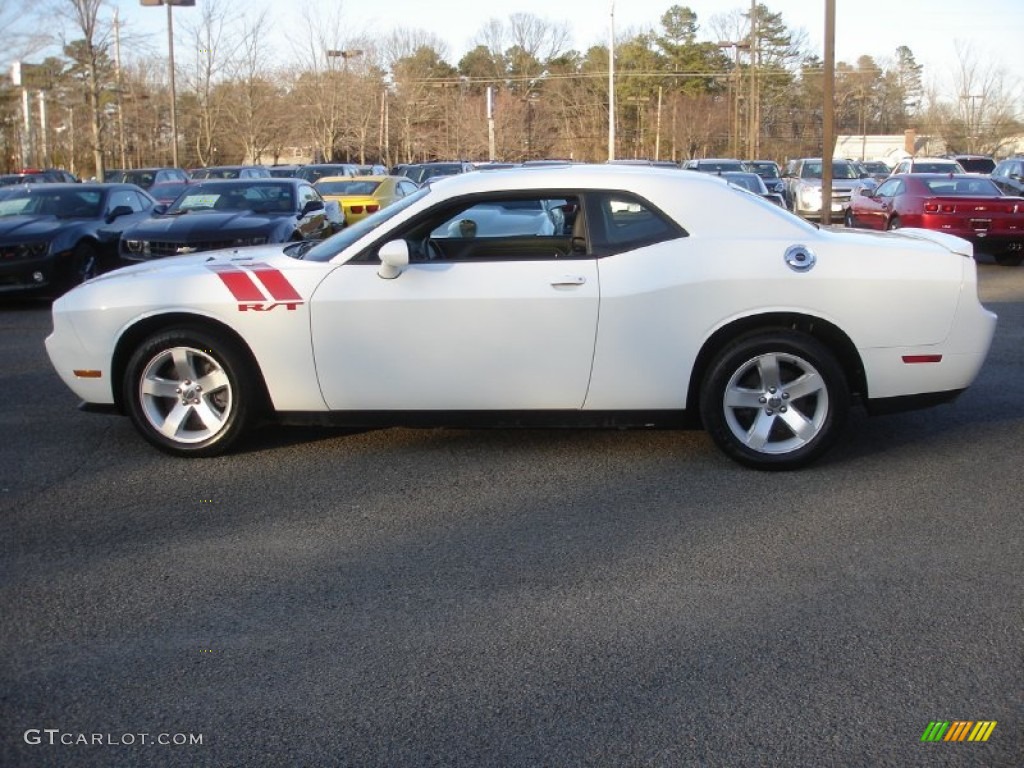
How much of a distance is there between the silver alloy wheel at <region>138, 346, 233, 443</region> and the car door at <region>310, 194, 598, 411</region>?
0.63 m

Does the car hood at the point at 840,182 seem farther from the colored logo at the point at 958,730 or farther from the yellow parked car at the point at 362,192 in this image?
the colored logo at the point at 958,730

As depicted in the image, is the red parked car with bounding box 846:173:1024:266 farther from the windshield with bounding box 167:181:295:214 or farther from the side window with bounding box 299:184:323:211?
the windshield with bounding box 167:181:295:214

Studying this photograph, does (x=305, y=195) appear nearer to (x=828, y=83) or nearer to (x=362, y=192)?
(x=362, y=192)

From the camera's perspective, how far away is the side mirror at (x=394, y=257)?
18.7ft

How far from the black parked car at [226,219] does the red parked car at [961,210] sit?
9.23 metres

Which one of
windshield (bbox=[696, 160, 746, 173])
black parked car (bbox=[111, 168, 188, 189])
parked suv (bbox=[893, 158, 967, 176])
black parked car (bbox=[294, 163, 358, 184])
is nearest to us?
windshield (bbox=[696, 160, 746, 173])

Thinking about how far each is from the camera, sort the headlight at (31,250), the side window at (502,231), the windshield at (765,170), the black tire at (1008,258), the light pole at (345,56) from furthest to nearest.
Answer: the light pole at (345,56)
the windshield at (765,170)
the black tire at (1008,258)
the headlight at (31,250)
the side window at (502,231)

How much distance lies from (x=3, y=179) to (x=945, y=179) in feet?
81.3

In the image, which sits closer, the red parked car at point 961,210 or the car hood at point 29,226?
the car hood at point 29,226

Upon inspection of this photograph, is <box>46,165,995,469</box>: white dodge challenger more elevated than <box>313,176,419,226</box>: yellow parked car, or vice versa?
<box>313,176,419,226</box>: yellow parked car

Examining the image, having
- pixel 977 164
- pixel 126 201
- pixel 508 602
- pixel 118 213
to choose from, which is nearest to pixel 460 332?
pixel 508 602

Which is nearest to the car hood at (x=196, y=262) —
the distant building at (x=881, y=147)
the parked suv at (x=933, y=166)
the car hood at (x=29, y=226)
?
the car hood at (x=29, y=226)

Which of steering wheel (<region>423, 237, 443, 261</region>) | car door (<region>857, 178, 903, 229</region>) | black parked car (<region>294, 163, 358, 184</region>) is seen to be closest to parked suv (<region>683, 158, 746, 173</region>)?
car door (<region>857, 178, 903, 229</region>)

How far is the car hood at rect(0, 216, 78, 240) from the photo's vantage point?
12.8 m
